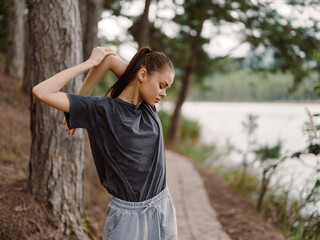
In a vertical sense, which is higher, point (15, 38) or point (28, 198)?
point (15, 38)

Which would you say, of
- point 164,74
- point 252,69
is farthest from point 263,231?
point 252,69

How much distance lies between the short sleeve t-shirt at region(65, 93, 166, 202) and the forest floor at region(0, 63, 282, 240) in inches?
48.8

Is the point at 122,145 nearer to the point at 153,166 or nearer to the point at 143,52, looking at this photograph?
the point at 153,166

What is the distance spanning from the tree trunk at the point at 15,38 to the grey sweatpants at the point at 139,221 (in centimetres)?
653

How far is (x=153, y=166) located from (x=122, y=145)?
7.8 inches

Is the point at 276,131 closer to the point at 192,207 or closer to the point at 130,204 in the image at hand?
the point at 192,207

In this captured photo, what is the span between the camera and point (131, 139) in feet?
4.62

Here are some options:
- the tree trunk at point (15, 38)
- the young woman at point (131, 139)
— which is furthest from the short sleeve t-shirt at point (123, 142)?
the tree trunk at point (15, 38)

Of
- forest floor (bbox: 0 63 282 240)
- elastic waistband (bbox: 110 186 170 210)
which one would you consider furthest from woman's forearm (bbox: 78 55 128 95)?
forest floor (bbox: 0 63 282 240)

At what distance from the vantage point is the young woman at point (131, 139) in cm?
138

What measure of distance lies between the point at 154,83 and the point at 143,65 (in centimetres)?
11

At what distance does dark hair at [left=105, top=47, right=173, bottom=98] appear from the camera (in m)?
1.43

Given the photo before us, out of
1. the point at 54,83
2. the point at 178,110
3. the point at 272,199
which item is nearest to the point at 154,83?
the point at 54,83

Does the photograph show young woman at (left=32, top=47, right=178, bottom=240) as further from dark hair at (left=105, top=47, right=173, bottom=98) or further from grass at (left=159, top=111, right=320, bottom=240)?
grass at (left=159, top=111, right=320, bottom=240)
